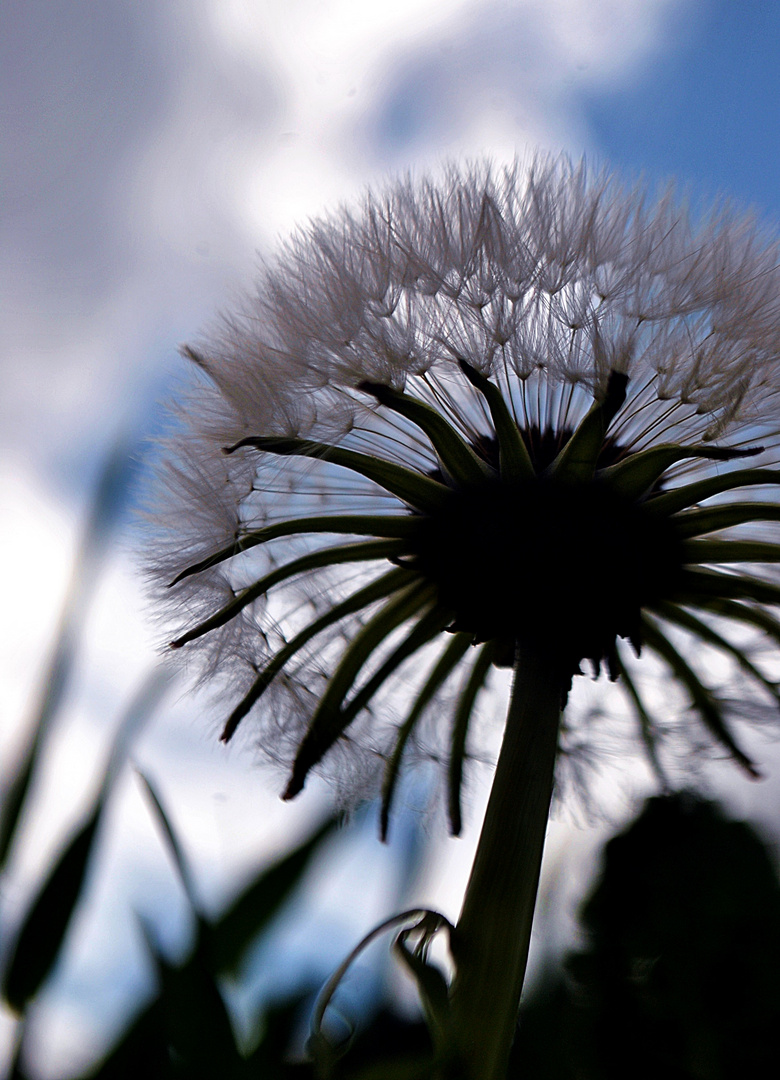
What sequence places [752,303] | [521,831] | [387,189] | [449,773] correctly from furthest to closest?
[449,773], [387,189], [752,303], [521,831]

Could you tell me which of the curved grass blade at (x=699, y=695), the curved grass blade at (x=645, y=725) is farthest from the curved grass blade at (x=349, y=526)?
the curved grass blade at (x=645, y=725)

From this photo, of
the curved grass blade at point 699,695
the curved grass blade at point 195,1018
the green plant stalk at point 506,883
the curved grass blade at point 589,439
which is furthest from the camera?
the curved grass blade at point 699,695

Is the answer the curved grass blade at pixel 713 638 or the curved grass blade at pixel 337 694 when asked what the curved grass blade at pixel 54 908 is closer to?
the curved grass blade at pixel 337 694

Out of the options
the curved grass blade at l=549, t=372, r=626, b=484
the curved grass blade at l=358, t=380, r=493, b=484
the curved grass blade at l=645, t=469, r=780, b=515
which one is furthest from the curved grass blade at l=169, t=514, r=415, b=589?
the curved grass blade at l=645, t=469, r=780, b=515

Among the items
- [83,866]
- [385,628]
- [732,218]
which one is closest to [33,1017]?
[83,866]

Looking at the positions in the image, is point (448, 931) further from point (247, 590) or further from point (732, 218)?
point (732, 218)

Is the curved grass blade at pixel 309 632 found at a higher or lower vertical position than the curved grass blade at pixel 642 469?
lower

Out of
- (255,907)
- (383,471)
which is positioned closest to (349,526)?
(383,471)
